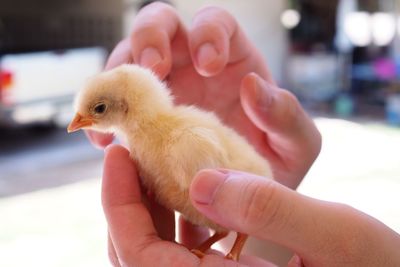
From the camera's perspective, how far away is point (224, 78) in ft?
3.13

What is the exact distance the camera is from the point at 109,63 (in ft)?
2.75

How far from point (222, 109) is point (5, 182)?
1.55 meters

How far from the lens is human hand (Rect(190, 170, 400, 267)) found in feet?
1.57

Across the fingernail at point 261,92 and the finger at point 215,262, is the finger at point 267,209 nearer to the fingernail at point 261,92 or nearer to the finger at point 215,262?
the finger at point 215,262

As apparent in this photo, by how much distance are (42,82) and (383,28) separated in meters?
2.42

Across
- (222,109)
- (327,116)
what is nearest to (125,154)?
(222,109)

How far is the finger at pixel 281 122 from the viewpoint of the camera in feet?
2.59

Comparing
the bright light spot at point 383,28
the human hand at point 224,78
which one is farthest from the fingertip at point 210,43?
the bright light spot at point 383,28

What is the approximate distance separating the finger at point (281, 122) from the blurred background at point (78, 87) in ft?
1.21

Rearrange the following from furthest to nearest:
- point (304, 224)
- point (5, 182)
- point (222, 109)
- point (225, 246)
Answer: point (5, 182), point (222, 109), point (225, 246), point (304, 224)

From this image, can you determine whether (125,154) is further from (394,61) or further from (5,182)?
(394,61)

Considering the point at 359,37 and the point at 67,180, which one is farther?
the point at 359,37

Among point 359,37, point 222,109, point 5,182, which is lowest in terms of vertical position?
point 5,182

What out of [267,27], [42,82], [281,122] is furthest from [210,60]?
[267,27]
